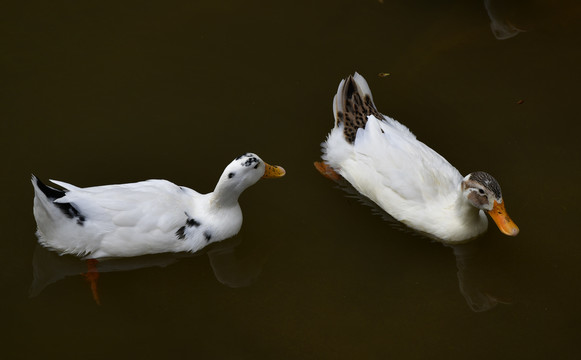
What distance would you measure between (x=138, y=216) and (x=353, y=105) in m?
1.95

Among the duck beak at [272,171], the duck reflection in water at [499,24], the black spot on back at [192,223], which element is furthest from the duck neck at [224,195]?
the duck reflection in water at [499,24]

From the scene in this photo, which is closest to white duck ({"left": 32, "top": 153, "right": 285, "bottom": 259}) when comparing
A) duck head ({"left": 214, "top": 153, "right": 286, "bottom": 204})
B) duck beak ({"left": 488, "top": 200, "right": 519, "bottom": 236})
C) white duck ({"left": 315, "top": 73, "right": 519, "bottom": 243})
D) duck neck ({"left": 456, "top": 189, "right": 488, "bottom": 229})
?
duck head ({"left": 214, "top": 153, "right": 286, "bottom": 204})

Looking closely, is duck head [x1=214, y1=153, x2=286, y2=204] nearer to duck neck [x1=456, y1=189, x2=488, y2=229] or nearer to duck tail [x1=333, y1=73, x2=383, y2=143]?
duck tail [x1=333, y1=73, x2=383, y2=143]

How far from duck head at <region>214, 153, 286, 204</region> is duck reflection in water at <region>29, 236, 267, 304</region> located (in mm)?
461

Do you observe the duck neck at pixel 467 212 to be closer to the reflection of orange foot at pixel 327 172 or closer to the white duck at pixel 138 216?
the reflection of orange foot at pixel 327 172

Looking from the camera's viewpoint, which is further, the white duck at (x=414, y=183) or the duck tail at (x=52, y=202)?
the white duck at (x=414, y=183)

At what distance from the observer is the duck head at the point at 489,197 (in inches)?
213

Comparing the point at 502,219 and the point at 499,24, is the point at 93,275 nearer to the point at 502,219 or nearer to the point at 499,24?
the point at 502,219

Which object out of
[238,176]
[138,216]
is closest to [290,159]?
[238,176]

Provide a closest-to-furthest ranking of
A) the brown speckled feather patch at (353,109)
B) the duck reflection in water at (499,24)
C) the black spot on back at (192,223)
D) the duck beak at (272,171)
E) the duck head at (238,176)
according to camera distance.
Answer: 1. the duck head at (238,176)
2. the black spot on back at (192,223)
3. the duck beak at (272,171)
4. the brown speckled feather patch at (353,109)
5. the duck reflection in water at (499,24)

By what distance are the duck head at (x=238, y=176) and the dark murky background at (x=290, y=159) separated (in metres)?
0.45

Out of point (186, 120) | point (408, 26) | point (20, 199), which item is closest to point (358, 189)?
point (186, 120)

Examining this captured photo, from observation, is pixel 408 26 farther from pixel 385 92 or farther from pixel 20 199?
pixel 20 199

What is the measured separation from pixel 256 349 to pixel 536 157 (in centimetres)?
284
